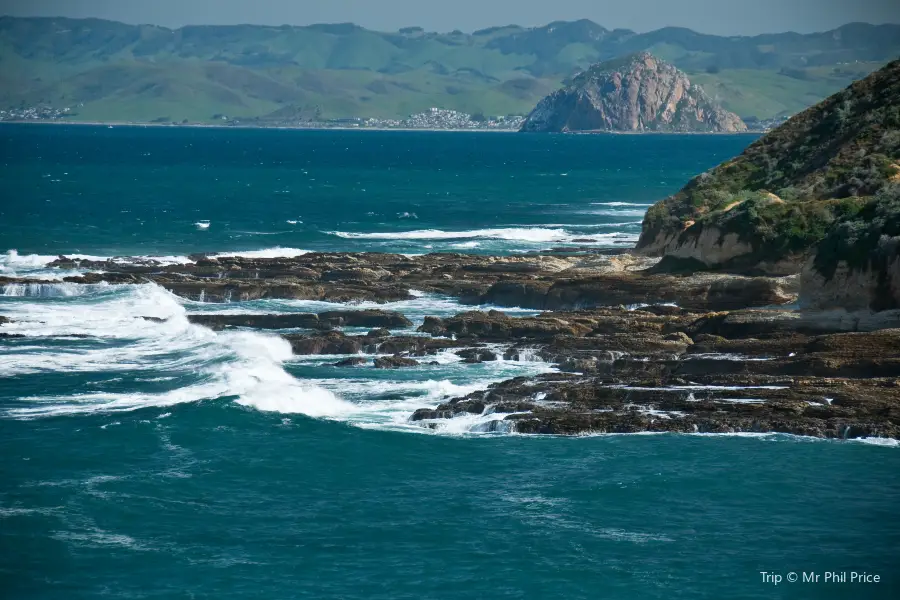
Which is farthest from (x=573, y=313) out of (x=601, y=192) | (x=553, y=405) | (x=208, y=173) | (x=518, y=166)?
(x=518, y=166)

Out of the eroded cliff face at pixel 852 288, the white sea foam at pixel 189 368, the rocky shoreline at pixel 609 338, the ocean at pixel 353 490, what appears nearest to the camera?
the ocean at pixel 353 490

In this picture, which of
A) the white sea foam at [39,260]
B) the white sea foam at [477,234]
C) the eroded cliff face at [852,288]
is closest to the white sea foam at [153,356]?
the white sea foam at [39,260]

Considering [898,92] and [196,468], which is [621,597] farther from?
[898,92]

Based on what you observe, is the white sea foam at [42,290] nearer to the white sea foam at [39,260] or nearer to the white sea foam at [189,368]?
the white sea foam at [189,368]

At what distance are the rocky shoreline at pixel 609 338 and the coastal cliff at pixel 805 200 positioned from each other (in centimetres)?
179

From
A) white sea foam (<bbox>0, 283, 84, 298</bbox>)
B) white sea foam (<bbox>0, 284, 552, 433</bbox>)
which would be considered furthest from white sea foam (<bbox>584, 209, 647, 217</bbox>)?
white sea foam (<bbox>0, 283, 84, 298</bbox>)

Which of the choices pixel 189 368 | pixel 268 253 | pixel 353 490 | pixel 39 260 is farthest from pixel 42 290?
pixel 353 490

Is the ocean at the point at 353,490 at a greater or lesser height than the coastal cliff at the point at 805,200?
lesser

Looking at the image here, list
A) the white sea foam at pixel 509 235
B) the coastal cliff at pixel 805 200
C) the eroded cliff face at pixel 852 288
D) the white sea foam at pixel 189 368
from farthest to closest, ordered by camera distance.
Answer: the white sea foam at pixel 509 235 → the coastal cliff at pixel 805 200 → the eroded cliff face at pixel 852 288 → the white sea foam at pixel 189 368

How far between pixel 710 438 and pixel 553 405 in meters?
4.85

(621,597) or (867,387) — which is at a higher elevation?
(867,387)

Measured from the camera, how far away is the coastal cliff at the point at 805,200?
4706 cm

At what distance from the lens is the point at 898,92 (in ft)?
224

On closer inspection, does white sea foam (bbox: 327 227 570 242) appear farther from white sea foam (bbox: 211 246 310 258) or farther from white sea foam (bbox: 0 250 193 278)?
white sea foam (bbox: 0 250 193 278)
